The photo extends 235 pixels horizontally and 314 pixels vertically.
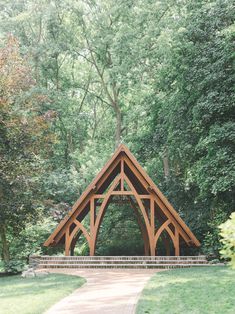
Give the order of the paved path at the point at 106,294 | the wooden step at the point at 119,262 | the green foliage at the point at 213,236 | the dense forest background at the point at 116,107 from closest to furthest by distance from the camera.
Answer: the paved path at the point at 106,294, the wooden step at the point at 119,262, the dense forest background at the point at 116,107, the green foliage at the point at 213,236

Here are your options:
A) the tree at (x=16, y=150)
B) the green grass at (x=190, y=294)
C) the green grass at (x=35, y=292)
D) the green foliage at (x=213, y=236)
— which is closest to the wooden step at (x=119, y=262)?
the green foliage at (x=213, y=236)

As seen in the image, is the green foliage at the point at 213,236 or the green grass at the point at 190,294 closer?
the green grass at the point at 190,294

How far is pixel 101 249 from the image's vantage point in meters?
20.7

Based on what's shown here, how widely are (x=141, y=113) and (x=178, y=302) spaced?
60.5 feet

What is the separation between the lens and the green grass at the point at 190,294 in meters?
7.74

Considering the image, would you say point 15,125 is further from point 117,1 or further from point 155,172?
point 117,1

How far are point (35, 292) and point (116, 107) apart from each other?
78.5 feet

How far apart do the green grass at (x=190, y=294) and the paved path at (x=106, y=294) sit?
32cm

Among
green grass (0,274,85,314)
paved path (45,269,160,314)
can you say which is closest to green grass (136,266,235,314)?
paved path (45,269,160,314)

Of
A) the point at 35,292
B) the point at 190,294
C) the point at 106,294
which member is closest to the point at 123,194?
the point at 106,294

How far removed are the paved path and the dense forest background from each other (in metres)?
3.53

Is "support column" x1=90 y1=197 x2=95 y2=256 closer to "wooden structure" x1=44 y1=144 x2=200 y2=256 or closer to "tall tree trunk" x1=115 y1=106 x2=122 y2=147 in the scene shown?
"wooden structure" x1=44 y1=144 x2=200 y2=256

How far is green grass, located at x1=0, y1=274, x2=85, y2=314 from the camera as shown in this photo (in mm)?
8062

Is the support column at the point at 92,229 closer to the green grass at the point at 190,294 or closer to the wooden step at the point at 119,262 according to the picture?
the wooden step at the point at 119,262
